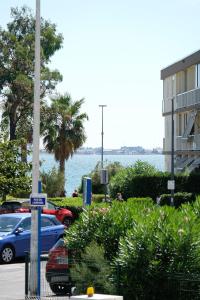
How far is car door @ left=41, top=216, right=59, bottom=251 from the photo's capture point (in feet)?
76.3

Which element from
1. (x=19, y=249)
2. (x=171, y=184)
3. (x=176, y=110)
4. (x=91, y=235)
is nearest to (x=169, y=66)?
(x=176, y=110)

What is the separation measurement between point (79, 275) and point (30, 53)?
129 feet

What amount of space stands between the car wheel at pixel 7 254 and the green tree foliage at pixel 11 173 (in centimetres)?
709

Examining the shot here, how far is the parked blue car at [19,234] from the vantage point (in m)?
22.4

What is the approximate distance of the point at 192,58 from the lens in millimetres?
48094

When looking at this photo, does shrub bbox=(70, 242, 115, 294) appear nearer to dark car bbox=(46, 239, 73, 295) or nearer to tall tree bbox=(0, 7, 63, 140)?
dark car bbox=(46, 239, 73, 295)

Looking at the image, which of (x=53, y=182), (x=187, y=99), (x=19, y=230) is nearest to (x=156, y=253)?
(x=19, y=230)

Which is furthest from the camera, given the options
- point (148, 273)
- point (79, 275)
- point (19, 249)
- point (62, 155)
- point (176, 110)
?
point (62, 155)

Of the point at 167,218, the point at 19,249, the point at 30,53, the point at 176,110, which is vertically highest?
the point at 30,53

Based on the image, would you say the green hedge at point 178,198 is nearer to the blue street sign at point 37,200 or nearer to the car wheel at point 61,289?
the blue street sign at point 37,200

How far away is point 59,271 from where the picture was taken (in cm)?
1483

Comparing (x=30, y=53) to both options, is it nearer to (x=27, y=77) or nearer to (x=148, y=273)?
(x=27, y=77)

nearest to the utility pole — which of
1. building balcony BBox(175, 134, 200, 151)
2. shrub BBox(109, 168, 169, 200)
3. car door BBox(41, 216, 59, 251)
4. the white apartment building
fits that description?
car door BBox(41, 216, 59, 251)

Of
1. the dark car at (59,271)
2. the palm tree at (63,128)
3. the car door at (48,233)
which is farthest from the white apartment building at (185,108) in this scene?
the dark car at (59,271)
